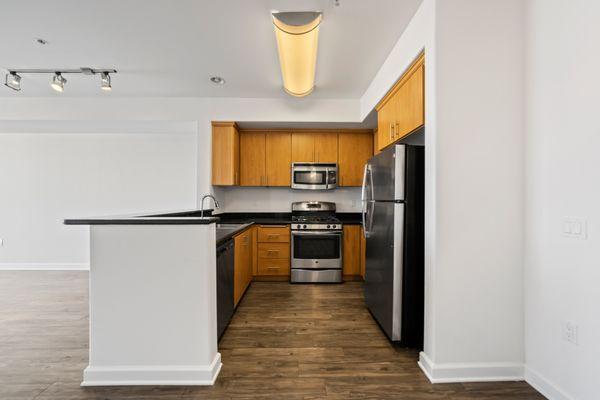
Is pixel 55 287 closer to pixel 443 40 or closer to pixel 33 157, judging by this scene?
pixel 33 157

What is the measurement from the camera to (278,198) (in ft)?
16.3

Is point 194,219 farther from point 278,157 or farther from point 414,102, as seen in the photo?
point 278,157

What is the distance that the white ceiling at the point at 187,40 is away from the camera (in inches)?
86.4

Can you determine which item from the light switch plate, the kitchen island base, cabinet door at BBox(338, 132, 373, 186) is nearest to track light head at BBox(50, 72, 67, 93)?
the kitchen island base

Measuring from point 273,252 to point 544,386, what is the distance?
10.5ft

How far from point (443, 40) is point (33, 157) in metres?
6.35

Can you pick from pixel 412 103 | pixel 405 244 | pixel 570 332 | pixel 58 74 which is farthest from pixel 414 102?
pixel 58 74

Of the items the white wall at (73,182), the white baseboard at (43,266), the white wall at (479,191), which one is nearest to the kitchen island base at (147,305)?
the white wall at (479,191)

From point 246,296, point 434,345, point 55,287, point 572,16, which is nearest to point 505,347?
point 434,345

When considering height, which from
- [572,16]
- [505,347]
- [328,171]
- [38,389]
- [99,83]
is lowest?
[38,389]

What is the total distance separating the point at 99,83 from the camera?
3.66m

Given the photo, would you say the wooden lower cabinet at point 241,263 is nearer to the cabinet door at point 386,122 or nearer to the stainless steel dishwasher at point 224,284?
the stainless steel dishwasher at point 224,284

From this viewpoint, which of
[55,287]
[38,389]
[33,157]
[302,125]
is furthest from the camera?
[33,157]

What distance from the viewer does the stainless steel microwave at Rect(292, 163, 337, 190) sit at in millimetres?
4582
